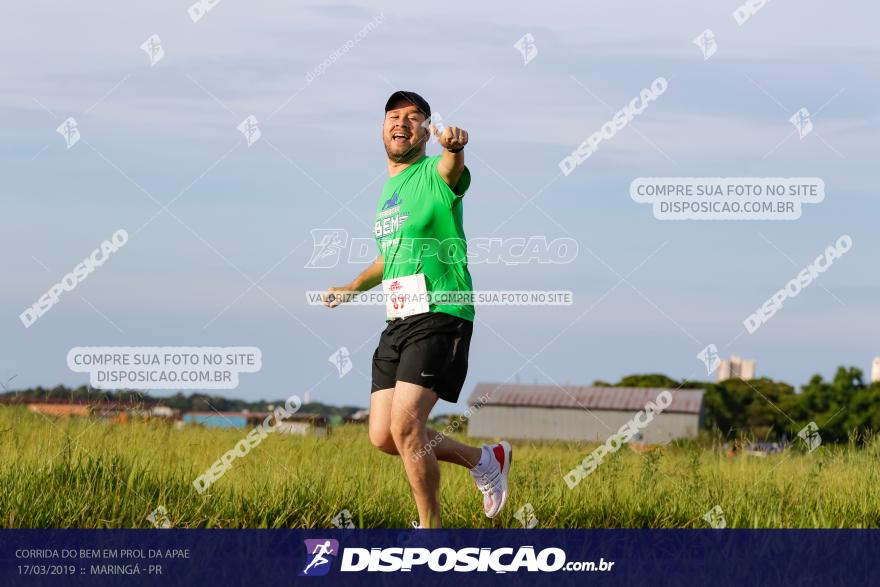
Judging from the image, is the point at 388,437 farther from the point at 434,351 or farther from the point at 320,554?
the point at 320,554

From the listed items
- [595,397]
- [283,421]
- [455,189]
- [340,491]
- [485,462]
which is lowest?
[340,491]

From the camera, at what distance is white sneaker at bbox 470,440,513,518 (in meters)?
6.50

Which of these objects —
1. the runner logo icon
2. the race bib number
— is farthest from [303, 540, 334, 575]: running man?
the race bib number

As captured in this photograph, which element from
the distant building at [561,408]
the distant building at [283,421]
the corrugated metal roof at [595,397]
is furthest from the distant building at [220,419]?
the distant building at [561,408]

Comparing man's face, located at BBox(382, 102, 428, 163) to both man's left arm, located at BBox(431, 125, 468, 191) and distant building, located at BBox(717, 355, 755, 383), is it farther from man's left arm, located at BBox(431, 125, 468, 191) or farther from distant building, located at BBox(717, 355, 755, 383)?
distant building, located at BBox(717, 355, 755, 383)

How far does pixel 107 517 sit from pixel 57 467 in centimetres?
53

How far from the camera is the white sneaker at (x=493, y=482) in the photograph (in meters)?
6.50

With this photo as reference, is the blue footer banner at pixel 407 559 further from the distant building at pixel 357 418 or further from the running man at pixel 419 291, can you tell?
the distant building at pixel 357 418

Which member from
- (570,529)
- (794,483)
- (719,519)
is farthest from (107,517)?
(794,483)

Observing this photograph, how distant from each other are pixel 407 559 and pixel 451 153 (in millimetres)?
2167

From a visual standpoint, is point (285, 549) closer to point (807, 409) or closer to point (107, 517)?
point (107, 517)

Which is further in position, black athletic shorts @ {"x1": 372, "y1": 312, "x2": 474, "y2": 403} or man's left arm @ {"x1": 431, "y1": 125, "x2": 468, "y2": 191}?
black athletic shorts @ {"x1": 372, "y1": 312, "x2": 474, "y2": 403}

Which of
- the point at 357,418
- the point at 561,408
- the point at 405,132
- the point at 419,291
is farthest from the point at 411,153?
the point at 561,408

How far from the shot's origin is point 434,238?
5.88 meters
